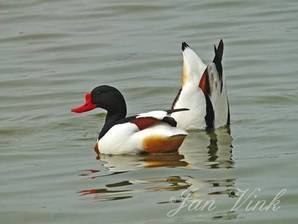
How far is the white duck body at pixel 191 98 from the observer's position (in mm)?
10352

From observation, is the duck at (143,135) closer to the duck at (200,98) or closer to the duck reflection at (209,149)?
the duck reflection at (209,149)

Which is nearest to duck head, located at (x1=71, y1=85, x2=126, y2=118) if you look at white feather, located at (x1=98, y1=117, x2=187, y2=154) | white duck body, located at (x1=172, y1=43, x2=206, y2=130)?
white feather, located at (x1=98, y1=117, x2=187, y2=154)

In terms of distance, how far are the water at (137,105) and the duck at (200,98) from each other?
133 millimetres

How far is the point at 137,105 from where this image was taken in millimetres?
11766

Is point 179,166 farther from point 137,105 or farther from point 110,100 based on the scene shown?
point 137,105

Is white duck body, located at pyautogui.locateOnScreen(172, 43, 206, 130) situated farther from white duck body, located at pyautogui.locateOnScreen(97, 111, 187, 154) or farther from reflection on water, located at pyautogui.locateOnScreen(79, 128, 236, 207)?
white duck body, located at pyautogui.locateOnScreen(97, 111, 187, 154)

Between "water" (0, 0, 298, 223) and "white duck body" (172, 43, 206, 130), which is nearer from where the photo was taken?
"water" (0, 0, 298, 223)

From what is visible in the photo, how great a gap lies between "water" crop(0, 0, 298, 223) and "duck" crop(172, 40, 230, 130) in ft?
0.44

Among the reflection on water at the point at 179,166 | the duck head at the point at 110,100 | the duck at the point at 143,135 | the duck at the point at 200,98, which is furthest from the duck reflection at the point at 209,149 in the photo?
the duck head at the point at 110,100

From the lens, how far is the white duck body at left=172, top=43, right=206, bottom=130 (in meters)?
10.4

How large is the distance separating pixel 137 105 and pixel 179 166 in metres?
2.86

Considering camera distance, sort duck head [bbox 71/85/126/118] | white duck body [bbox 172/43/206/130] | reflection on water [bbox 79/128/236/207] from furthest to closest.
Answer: white duck body [bbox 172/43/206/130], duck head [bbox 71/85/126/118], reflection on water [bbox 79/128/236/207]

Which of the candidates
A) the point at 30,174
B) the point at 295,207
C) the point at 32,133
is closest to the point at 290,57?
the point at 32,133

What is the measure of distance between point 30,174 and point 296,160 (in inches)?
82.1
